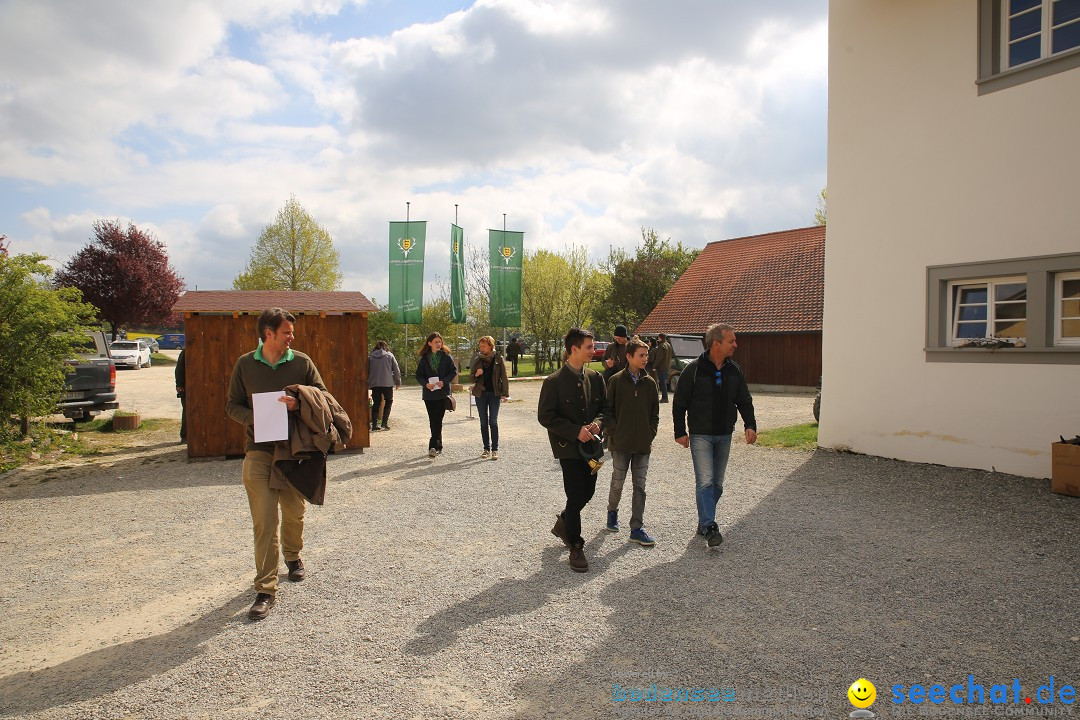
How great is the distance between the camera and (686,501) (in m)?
7.43

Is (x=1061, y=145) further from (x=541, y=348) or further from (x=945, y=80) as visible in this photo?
(x=541, y=348)

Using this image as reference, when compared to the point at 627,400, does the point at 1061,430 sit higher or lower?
lower

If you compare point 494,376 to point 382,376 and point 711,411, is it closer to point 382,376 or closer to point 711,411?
point 382,376

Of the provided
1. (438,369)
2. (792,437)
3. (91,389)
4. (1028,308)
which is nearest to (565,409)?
(438,369)

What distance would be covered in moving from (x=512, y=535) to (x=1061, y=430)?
6.41 metres

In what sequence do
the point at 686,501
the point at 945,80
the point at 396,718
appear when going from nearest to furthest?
1. the point at 396,718
2. the point at 686,501
3. the point at 945,80

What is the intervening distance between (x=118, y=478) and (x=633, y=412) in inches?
284

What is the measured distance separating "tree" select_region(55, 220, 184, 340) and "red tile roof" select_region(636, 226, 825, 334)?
31163 millimetres

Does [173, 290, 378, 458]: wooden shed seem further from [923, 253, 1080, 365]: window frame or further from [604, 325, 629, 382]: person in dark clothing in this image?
[923, 253, 1080, 365]: window frame

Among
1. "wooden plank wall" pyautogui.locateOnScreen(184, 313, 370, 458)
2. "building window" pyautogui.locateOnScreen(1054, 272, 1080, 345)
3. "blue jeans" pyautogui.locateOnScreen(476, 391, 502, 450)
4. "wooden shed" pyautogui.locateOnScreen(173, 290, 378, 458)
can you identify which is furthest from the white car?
"building window" pyautogui.locateOnScreen(1054, 272, 1080, 345)

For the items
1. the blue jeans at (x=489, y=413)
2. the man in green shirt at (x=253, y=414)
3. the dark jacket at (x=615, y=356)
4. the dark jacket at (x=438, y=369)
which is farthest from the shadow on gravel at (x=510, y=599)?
the dark jacket at (x=615, y=356)

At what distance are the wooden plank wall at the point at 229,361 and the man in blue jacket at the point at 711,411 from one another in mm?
6373

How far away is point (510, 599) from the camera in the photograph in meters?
4.58

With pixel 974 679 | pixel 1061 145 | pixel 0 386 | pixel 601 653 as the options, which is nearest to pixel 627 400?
pixel 601 653
